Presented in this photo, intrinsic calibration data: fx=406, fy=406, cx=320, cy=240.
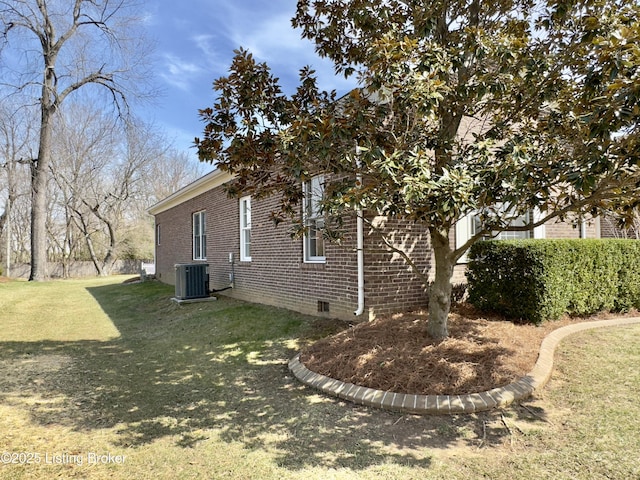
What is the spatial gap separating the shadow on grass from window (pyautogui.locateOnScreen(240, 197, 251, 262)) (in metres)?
3.40

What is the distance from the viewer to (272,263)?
9398mm

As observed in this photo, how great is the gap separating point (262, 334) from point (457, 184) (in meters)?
4.62

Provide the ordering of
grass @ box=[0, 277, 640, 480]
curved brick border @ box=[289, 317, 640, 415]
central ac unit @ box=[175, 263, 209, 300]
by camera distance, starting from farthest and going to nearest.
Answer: central ac unit @ box=[175, 263, 209, 300]
curved brick border @ box=[289, 317, 640, 415]
grass @ box=[0, 277, 640, 480]

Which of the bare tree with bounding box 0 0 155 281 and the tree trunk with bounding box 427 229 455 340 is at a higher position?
the bare tree with bounding box 0 0 155 281

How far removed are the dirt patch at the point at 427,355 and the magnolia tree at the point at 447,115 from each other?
47 centimetres

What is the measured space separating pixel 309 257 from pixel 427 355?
12.8ft

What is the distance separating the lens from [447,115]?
5078 millimetres

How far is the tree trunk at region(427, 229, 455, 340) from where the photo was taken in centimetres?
514

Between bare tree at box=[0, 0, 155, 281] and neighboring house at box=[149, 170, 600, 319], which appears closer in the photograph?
neighboring house at box=[149, 170, 600, 319]

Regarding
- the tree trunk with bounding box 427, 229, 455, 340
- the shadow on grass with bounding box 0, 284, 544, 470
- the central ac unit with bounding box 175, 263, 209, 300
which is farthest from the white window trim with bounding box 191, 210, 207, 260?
the tree trunk with bounding box 427, 229, 455, 340

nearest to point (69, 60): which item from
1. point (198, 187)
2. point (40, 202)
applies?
point (40, 202)

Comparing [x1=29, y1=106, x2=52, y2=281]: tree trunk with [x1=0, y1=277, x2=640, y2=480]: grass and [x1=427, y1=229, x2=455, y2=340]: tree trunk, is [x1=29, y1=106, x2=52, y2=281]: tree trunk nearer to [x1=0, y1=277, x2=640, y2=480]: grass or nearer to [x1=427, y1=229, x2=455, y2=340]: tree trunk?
[x1=0, y1=277, x2=640, y2=480]: grass

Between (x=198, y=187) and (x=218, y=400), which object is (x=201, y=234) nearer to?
(x=198, y=187)

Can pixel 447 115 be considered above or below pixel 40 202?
below
